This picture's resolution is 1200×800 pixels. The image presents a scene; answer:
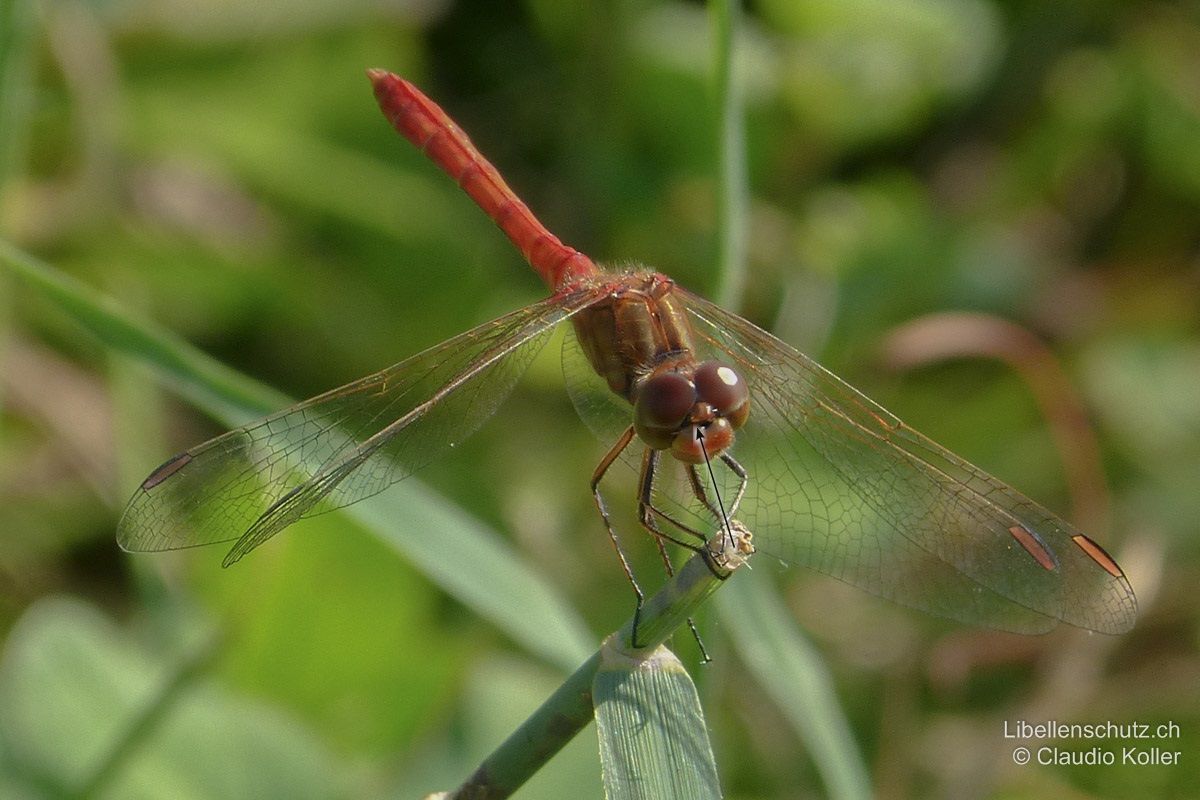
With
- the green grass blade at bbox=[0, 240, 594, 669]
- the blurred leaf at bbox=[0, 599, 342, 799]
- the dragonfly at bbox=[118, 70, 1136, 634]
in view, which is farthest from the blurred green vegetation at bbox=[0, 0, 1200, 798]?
the dragonfly at bbox=[118, 70, 1136, 634]

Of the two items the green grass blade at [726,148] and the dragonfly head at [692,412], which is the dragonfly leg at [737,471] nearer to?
the dragonfly head at [692,412]

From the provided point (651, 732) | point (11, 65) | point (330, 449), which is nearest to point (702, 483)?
point (330, 449)

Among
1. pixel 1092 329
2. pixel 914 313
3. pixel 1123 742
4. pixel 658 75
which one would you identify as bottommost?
pixel 1123 742

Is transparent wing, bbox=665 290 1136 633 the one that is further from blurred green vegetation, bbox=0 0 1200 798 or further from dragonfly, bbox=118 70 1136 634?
blurred green vegetation, bbox=0 0 1200 798

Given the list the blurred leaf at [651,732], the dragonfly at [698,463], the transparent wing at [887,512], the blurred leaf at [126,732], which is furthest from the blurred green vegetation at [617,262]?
the blurred leaf at [651,732]

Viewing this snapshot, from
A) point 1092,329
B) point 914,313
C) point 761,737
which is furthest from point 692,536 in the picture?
point 1092,329

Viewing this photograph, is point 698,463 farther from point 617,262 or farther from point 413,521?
point 617,262

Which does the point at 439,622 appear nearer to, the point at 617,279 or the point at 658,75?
the point at 617,279
